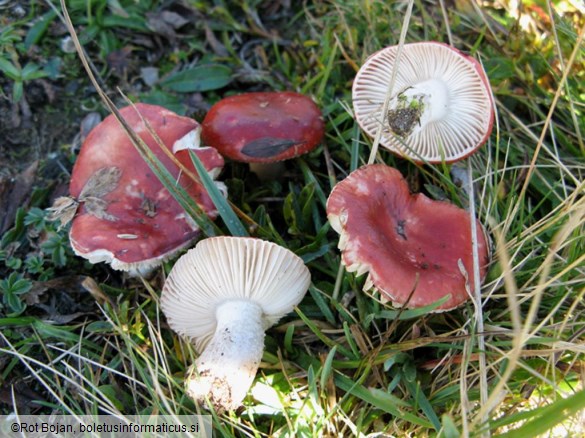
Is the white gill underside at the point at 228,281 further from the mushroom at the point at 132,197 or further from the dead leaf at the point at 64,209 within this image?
the dead leaf at the point at 64,209

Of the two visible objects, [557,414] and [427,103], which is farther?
[427,103]

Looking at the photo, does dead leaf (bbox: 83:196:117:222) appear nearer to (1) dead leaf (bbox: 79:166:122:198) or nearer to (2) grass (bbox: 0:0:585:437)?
(1) dead leaf (bbox: 79:166:122:198)

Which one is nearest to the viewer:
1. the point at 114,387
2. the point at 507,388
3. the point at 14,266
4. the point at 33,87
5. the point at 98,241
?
the point at 507,388

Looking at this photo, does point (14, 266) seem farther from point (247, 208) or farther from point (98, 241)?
point (247, 208)

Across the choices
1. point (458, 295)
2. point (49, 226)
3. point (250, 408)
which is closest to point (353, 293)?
point (458, 295)

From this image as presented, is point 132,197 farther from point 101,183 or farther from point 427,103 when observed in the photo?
point 427,103

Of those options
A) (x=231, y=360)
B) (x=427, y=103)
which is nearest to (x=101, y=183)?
(x=231, y=360)

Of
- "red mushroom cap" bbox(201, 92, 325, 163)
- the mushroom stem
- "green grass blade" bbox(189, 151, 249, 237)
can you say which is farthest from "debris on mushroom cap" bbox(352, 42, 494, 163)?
the mushroom stem
